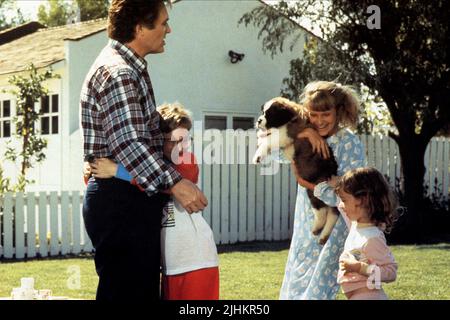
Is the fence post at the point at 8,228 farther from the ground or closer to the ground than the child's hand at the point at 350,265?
closer to the ground

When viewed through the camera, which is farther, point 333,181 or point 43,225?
point 43,225

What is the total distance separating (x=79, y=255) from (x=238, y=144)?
324 centimetres

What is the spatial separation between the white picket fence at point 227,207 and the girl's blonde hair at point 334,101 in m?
7.87

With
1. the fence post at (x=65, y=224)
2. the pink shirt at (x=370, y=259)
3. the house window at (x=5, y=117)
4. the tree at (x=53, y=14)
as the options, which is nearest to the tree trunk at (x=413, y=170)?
the fence post at (x=65, y=224)

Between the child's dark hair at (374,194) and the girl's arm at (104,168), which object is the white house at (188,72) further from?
the girl's arm at (104,168)

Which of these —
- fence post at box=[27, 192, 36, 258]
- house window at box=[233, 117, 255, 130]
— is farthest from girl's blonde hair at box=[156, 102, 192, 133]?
house window at box=[233, 117, 255, 130]

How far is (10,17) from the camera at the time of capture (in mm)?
49438

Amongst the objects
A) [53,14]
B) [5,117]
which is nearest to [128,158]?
[5,117]

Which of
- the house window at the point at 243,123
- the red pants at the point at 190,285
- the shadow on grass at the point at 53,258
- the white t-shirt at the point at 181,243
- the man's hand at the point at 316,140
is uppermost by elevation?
the house window at the point at 243,123

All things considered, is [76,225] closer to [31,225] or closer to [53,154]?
[31,225]

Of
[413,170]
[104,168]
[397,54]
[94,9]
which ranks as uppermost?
[94,9]

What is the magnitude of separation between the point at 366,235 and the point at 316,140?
2.13 ft

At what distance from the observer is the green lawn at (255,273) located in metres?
7.91

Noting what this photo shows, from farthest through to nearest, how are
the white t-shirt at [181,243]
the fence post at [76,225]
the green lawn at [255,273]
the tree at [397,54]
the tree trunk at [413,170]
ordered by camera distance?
1. the tree trunk at [413,170]
2. the tree at [397,54]
3. the fence post at [76,225]
4. the green lawn at [255,273]
5. the white t-shirt at [181,243]
